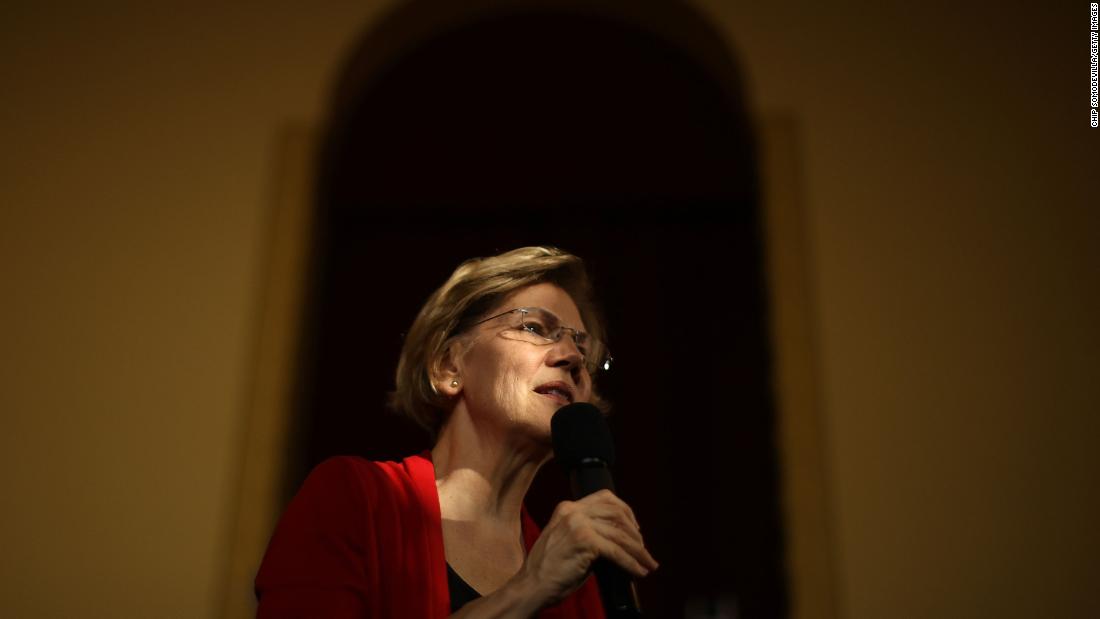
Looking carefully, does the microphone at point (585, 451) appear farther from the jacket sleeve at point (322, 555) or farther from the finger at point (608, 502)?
the jacket sleeve at point (322, 555)

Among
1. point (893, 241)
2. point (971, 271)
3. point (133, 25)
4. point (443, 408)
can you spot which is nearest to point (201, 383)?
point (443, 408)

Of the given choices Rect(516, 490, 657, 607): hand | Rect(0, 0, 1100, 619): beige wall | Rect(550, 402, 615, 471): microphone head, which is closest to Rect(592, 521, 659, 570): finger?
Rect(516, 490, 657, 607): hand

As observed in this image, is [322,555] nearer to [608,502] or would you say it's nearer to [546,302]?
[608,502]

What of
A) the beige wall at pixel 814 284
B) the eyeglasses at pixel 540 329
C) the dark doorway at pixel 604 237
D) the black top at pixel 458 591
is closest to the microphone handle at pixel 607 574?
the black top at pixel 458 591

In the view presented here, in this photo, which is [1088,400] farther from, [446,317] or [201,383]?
[201,383]

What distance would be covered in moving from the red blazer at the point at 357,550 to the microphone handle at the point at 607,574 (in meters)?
0.32

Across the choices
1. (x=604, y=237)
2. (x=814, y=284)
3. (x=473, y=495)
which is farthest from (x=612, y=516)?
(x=604, y=237)

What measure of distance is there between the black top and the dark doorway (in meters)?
1.08

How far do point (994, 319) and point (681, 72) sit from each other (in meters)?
1.28

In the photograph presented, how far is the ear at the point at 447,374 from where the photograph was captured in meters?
2.00

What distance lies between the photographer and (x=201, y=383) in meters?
2.62

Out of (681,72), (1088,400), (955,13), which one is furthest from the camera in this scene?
(681,72)

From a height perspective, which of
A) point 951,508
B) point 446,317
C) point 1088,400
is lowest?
point 951,508

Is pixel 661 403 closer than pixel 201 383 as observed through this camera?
No
